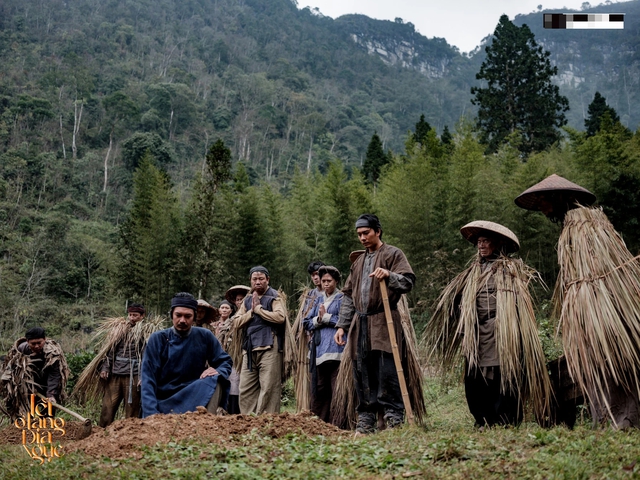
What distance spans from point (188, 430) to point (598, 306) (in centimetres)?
284

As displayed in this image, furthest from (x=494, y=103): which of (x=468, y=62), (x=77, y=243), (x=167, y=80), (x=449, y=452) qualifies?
(x=468, y=62)

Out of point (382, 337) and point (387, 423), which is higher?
point (382, 337)

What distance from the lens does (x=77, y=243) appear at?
1123 inches

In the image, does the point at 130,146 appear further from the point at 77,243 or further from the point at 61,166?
the point at 77,243

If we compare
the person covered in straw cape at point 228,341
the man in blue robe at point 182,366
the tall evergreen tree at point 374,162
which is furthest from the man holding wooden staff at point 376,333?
the tall evergreen tree at point 374,162

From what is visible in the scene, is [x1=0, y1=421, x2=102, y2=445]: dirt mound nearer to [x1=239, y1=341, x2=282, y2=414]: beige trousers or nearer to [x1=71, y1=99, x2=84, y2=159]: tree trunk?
[x1=239, y1=341, x2=282, y2=414]: beige trousers

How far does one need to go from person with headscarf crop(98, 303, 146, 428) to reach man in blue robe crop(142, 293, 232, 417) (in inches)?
123

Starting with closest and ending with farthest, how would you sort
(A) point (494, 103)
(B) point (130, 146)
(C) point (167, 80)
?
1. (A) point (494, 103)
2. (B) point (130, 146)
3. (C) point (167, 80)

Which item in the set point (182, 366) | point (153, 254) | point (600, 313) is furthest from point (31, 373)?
point (153, 254)

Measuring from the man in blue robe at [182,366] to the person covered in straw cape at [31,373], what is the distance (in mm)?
2944

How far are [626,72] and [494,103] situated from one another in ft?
251

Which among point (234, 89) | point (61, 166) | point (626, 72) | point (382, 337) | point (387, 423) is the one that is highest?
point (626, 72)

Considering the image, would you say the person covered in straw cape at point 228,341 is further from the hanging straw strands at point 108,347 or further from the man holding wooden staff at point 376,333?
the man holding wooden staff at point 376,333

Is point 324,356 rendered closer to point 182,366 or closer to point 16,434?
point 182,366
